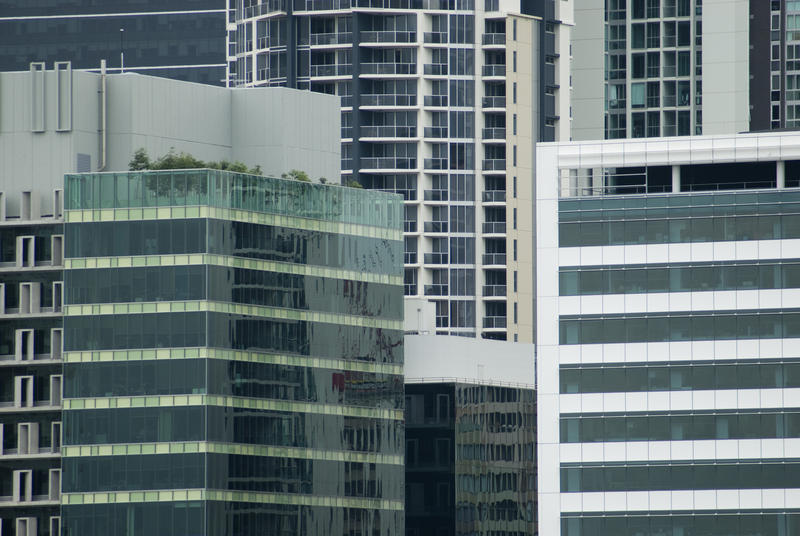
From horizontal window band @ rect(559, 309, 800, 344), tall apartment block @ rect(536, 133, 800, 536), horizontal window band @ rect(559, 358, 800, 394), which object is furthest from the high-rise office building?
horizontal window band @ rect(559, 358, 800, 394)

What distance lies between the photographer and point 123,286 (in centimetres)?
17538

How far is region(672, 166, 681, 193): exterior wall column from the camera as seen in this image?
16950 centimetres

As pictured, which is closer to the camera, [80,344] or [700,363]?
[700,363]

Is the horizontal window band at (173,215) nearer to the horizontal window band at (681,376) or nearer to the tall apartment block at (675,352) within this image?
the tall apartment block at (675,352)

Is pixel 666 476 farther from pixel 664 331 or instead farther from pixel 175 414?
pixel 175 414

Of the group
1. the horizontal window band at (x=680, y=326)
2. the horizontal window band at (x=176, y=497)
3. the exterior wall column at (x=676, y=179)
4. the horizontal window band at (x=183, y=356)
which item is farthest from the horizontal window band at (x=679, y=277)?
the horizontal window band at (x=176, y=497)

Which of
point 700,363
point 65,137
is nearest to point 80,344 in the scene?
point 65,137

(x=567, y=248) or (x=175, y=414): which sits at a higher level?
(x=567, y=248)

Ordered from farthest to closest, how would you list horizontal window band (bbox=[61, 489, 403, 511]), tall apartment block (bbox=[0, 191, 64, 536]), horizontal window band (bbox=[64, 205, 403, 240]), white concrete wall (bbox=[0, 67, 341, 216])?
white concrete wall (bbox=[0, 67, 341, 216]) < tall apartment block (bbox=[0, 191, 64, 536]) < horizontal window band (bbox=[64, 205, 403, 240]) < horizontal window band (bbox=[61, 489, 403, 511])

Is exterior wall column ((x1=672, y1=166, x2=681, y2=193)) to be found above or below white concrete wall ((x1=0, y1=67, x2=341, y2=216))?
below

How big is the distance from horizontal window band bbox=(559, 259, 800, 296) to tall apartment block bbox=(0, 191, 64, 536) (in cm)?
3716

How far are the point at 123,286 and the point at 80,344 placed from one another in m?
5.30

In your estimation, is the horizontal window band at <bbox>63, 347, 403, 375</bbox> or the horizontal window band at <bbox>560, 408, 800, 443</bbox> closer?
the horizontal window band at <bbox>560, 408, 800, 443</bbox>

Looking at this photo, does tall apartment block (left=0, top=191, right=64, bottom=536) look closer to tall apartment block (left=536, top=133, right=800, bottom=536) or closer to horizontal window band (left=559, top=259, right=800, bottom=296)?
tall apartment block (left=536, top=133, right=800, bottom=536)
